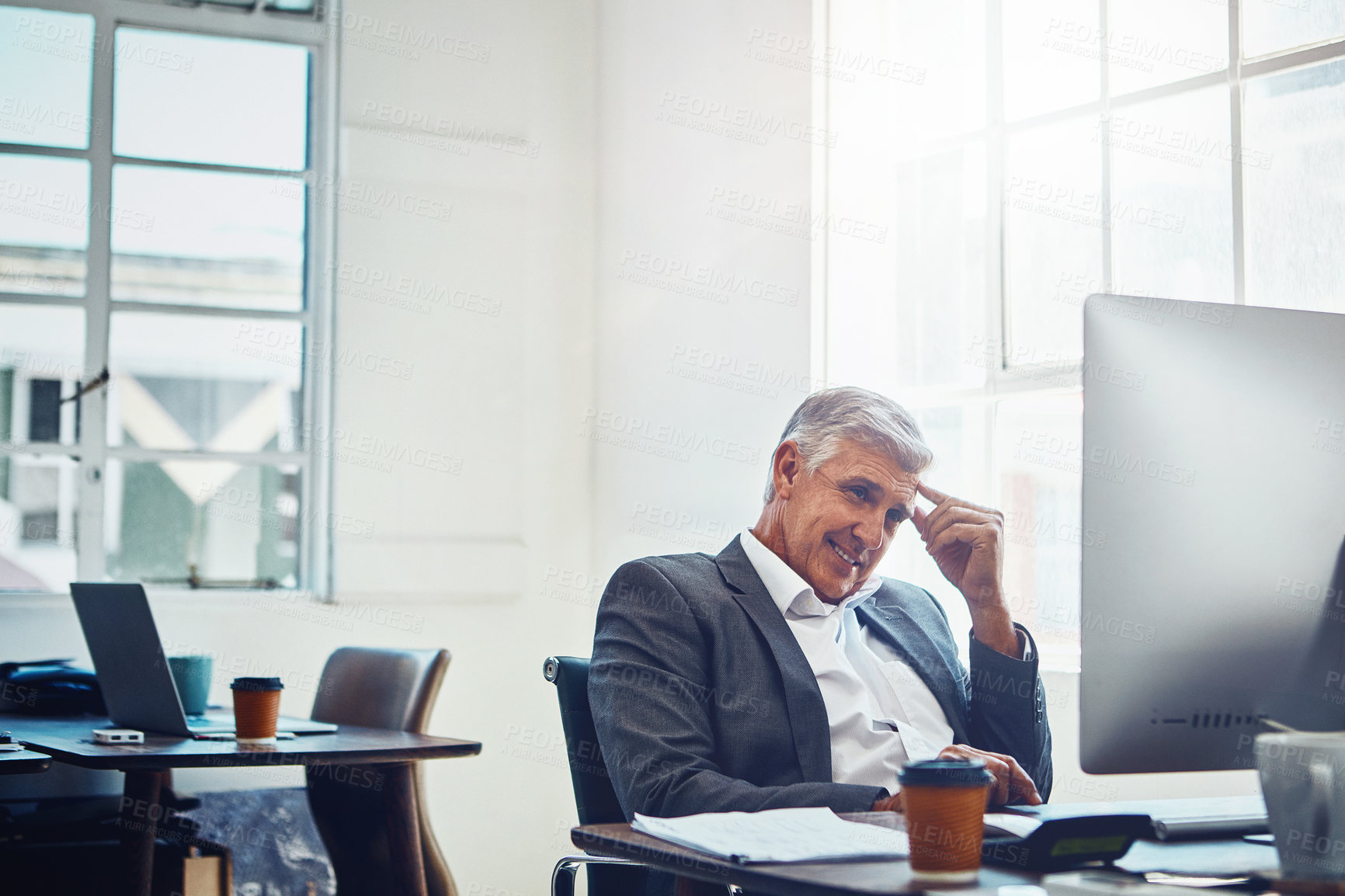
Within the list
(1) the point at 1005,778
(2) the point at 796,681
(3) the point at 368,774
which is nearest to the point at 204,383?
(3) the point at 368,774

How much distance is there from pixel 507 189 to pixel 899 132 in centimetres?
125

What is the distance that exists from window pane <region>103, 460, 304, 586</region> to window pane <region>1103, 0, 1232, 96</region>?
2.55m

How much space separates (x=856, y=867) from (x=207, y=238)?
3.26m

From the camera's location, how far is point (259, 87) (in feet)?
12.3

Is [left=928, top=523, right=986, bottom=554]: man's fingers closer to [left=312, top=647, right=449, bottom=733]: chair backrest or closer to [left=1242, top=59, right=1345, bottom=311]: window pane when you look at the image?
[left=1242, top=59, right=1345, bottom=311]: window pane

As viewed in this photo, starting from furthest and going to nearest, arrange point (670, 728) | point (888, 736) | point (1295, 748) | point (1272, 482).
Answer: point (888, 736), point (670, 728), point (1272, 482), point (1295, 748)

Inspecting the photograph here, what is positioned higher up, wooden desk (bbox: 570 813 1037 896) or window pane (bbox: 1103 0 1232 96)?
window pane (bbox: 1103 0 1232 96)

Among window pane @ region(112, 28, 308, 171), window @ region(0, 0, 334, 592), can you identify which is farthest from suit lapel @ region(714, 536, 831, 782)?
window pane @ region(112, 28, 308, 171)

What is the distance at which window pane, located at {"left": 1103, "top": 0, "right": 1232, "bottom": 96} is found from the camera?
8.14ft

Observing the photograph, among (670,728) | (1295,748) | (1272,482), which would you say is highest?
(1272,482)

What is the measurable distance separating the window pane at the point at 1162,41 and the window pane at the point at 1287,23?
56mm

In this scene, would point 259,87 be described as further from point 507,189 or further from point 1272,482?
point 1272,482

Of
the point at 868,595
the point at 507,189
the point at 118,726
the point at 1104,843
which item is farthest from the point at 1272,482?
the point at 507,189

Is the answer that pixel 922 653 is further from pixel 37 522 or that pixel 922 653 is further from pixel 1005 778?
pixel 37 522
